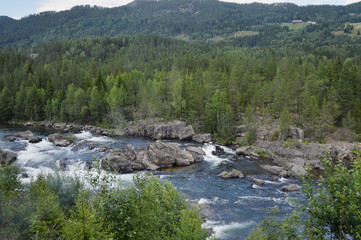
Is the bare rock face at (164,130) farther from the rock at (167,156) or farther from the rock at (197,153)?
the rock at (167,156)

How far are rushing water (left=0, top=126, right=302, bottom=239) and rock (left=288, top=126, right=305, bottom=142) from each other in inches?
681

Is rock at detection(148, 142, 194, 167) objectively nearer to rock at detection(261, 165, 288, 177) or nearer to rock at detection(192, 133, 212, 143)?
rock at detection(261, 165, 288, 177)

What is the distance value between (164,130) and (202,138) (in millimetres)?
12622

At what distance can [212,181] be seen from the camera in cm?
4859

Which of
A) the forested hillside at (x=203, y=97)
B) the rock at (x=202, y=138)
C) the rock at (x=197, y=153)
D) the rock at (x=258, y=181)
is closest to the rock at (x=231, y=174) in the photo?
the rock at (x=258, y=181)

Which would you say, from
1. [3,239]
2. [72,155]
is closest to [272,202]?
[3,239]

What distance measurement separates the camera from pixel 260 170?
55094 millimetres

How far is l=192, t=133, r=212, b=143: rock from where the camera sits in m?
77.0

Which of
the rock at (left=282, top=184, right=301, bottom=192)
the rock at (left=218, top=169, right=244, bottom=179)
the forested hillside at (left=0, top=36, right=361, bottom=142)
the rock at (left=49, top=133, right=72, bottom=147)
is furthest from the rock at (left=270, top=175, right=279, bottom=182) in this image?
the rock at (left=49, top=133, right=72, bottom=147)

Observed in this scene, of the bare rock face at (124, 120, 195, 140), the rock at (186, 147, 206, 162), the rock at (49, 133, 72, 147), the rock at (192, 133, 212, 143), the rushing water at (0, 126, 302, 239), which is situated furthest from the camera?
the bare rock face at (124, 120, 195, 140)

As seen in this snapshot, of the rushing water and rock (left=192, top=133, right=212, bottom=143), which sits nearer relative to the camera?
the rushing water

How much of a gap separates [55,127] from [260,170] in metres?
72.8

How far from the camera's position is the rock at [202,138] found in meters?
77.0

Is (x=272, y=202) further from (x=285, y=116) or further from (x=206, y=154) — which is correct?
(x=285, y=116)
